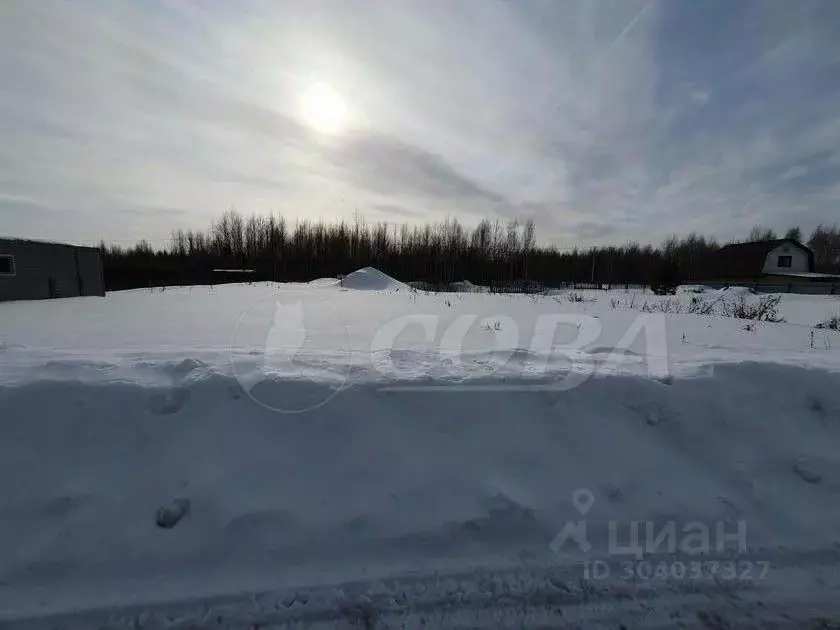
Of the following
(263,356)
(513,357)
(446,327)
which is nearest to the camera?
(263,356)

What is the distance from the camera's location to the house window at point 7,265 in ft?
43.3

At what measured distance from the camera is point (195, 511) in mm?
2154

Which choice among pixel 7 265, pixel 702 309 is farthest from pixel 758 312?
pixel 7 265

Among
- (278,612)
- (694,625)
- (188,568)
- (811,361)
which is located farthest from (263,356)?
(811,361)

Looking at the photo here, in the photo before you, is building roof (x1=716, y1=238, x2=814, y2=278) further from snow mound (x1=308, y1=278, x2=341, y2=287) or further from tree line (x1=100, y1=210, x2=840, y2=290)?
snow mound (x1=308, y1=278, x2=341, y2=287)

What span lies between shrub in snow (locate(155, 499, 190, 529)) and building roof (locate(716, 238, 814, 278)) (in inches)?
1814

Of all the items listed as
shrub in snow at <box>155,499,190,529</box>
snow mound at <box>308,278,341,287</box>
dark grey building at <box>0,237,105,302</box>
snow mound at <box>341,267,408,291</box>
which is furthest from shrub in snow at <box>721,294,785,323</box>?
dark grey building at <box>0,237,105,302</box>

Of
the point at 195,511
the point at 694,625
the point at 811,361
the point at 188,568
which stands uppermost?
the point at 811,361

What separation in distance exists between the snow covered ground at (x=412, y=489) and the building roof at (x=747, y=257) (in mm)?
41710

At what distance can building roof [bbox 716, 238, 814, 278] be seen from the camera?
110 ft

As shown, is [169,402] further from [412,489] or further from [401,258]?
[401,258]

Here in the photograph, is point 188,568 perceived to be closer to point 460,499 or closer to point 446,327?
point 460,499

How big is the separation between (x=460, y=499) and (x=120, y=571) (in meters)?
1.97

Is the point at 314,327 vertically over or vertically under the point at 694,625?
over
